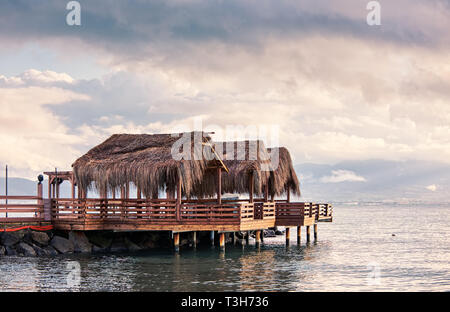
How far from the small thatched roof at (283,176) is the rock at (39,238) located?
1264cm

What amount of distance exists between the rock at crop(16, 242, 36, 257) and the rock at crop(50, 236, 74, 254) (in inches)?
39.2

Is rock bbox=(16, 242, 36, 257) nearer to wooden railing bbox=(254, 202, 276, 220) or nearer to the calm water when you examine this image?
the calm water

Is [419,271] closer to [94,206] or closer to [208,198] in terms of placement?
[208,198]

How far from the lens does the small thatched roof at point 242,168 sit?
3068 centimetres

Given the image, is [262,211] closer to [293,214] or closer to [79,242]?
[293,214]

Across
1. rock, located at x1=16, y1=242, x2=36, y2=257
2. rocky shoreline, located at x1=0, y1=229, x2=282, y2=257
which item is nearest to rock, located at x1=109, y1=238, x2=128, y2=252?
rocky shoreline, located at x1=0, y1=229, x2=282, y2=257

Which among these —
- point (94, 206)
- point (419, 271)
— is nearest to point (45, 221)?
point (94, 206)

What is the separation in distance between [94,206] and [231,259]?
6.40 m

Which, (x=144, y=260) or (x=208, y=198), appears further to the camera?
(x=208, y=198)

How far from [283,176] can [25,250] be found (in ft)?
47.1

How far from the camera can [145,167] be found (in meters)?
26.5

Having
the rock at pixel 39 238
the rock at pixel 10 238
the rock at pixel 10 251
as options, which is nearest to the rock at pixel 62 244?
the rock at pixel 39 238

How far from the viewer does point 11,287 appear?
19.3 m

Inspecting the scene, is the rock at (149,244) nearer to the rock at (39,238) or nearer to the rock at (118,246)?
the rock at (118,246)
